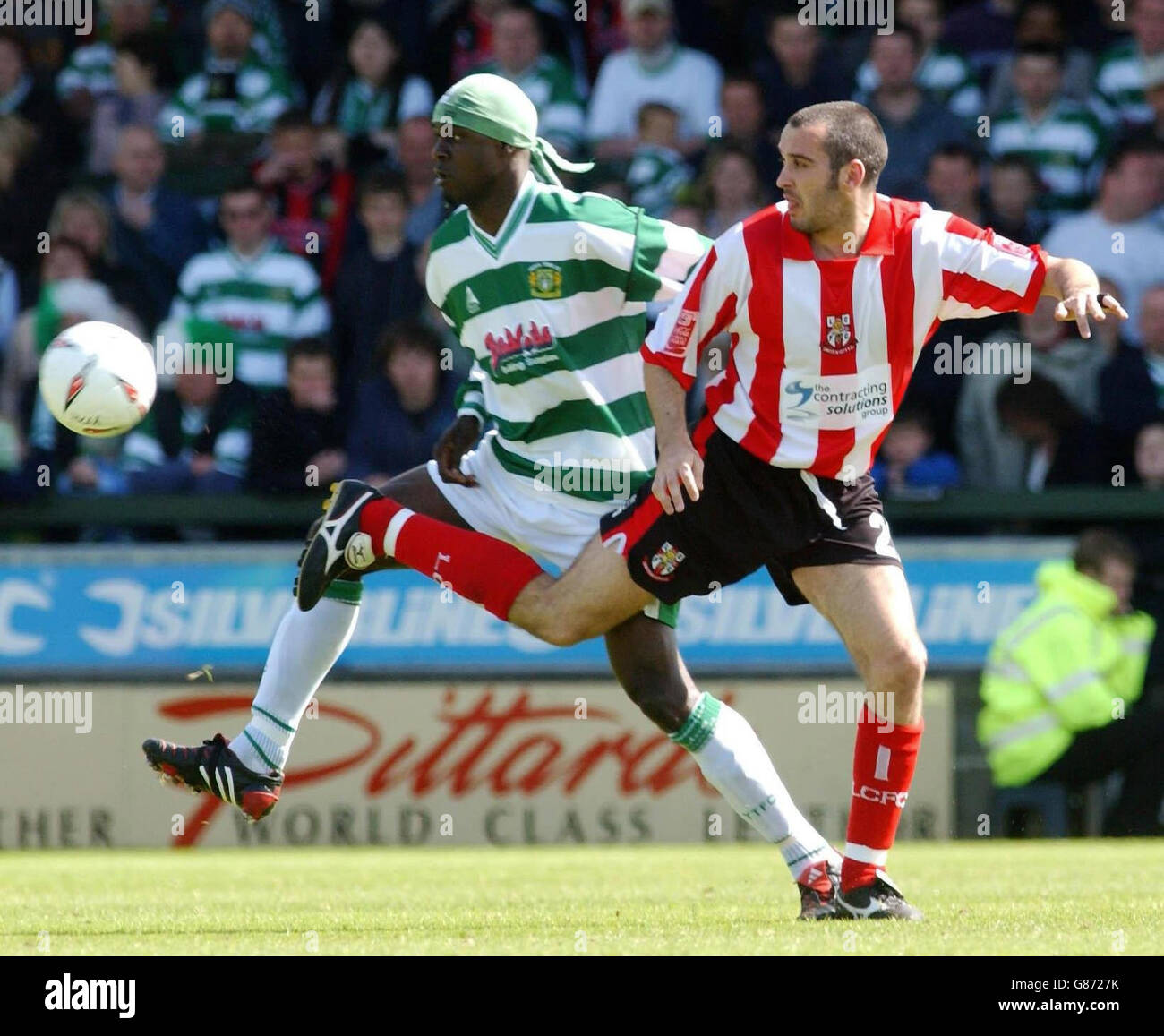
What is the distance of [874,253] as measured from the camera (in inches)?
220

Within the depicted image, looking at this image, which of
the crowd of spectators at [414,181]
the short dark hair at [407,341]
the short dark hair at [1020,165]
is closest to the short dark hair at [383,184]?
the crowd of spectators at [414,181]

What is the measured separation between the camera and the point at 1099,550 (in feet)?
32.6

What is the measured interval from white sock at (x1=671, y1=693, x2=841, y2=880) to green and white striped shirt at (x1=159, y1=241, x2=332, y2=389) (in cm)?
512

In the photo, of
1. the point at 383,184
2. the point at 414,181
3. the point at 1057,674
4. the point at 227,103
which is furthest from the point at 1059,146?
the point at 227,103

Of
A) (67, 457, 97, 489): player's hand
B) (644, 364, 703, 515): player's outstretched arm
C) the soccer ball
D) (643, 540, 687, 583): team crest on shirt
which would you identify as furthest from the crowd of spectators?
(644, 364, 703, 515): player's outstretched arm

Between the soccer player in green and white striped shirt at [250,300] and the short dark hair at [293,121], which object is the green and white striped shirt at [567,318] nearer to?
the soccer player in green and white striped shirt at [250,300]

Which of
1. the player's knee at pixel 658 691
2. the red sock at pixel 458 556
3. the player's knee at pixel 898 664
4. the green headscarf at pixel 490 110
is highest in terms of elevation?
the green headscarf at pixel 490 110

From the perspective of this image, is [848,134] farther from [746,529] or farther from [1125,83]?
[1125,83]


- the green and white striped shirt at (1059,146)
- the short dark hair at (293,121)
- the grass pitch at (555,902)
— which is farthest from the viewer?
the short dark hair at (293,121)

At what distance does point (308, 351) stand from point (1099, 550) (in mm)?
3975

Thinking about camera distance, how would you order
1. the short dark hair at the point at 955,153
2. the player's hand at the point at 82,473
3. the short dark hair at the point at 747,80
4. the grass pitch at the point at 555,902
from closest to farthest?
the grass pitch at the point at 555,902
the player's hand at the point at 82,473
the short dark hair at the point at 955,153
the short dark hair at the point at 747,80

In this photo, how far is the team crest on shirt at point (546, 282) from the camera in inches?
248

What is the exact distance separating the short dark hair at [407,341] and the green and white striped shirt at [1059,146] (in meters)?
3.27

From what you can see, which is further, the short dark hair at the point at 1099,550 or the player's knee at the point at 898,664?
the short dark hair at the point at 1099,550
